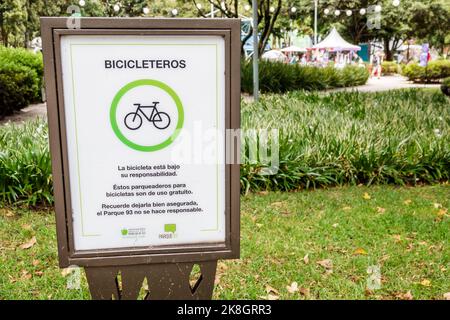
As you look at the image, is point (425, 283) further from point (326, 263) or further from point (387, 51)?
point (387, 51)

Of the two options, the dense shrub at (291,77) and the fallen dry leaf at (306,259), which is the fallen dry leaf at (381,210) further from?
the dense shrub at (291,77)

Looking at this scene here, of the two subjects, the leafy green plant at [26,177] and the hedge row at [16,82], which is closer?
the leafy green plant at [26,177]

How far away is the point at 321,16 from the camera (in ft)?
140

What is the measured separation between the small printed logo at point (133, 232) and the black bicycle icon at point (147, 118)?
406 millimetres

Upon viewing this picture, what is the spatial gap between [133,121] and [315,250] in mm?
2309

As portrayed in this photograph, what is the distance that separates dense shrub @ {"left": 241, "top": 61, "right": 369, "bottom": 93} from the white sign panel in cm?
1304

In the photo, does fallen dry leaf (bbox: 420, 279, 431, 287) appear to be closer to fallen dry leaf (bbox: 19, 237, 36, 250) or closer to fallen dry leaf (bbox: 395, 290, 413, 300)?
fallen dry leaf (bbox: 395, 290, 413, 300)

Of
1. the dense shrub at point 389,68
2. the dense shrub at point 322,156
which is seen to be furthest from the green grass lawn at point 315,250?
the dense shrub at point 389,68

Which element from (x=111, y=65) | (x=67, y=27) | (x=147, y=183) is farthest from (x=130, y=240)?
(x=67, y=27)

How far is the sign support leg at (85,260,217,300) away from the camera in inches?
80.7

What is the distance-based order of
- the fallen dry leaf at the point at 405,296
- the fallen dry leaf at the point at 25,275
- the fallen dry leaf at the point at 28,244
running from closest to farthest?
the fallen dry leaf at the point at 405,296
the fallen dry leaf at the point at 25,275
the fallen dry leaf at the point at 28,244

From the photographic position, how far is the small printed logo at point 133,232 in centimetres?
201

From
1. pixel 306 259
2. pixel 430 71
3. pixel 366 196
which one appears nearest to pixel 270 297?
pixel 306 259

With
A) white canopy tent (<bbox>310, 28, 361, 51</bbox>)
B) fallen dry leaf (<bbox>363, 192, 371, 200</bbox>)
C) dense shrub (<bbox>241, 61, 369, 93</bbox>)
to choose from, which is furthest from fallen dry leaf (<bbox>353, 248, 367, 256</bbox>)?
white canopy tent (<bbox>310, 28, 361, 51</bbox>)
